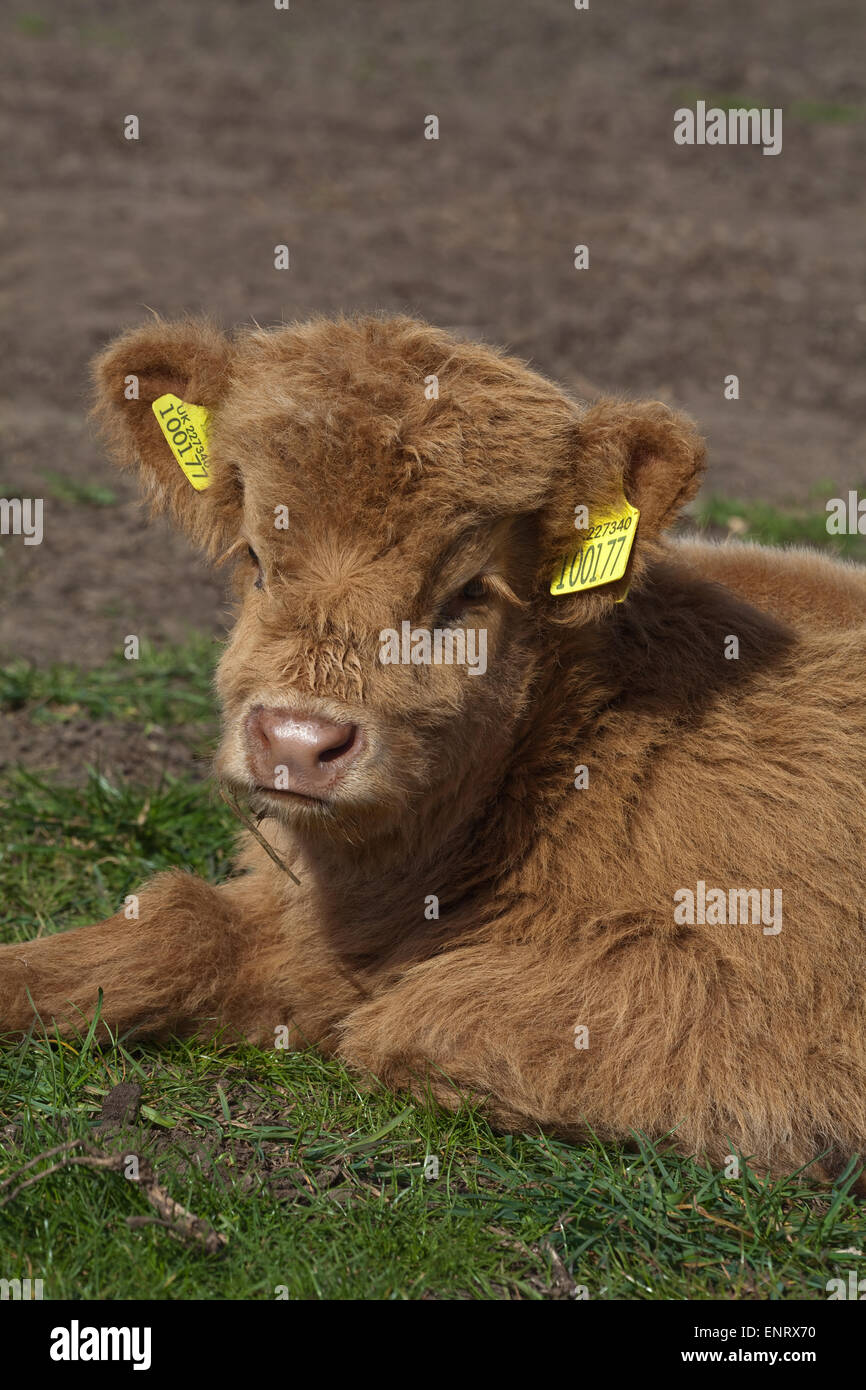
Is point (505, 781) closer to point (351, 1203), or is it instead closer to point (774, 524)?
point (351, 1203)

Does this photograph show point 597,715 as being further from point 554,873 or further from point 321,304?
point 321,304

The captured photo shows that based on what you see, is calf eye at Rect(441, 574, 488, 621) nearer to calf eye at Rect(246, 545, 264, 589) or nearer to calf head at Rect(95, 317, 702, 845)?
calf head at Rect(95, 317, 702, 845)

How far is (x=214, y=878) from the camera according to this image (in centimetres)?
527

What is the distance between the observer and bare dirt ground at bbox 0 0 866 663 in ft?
30.6

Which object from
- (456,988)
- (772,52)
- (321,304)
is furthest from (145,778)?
(772,52)

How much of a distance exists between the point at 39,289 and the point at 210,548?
7.73 metres

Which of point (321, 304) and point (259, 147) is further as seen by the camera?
point (259, 147)

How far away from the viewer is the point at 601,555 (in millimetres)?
3824

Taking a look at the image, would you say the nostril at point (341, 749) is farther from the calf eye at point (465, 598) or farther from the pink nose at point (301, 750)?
the calf eye at point (465, 598)

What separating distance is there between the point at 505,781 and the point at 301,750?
0.89m

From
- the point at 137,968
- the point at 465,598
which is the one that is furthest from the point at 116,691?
the point at 465,598
